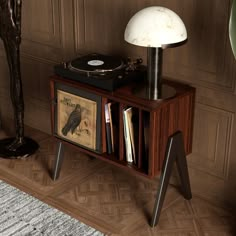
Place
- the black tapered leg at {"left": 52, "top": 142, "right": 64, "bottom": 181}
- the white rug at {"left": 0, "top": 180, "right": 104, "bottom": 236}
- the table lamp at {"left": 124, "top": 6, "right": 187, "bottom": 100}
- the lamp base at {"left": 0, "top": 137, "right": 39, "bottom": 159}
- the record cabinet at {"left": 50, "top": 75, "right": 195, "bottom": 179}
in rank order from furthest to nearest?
the lamp base at {"left": 0, "top": 137, "right": 39, "bottom": 159} < the black tapered leg at {"left": 52, "top": 142, "right": 64, "bottom": 181} < the white rug at {"left": 0, "top": 180, "right": 104, "bottom": 236} < the record cabinet at {"left": 50, "top": 75, "right": 195, "bottom": 179} < the table lamp at {"left": 124, "top": 6, "right": 187, "bottom": 100}

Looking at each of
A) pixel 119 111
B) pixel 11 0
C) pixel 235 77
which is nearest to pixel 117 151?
pixel 119 111

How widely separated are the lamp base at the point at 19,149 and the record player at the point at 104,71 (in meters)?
0.63

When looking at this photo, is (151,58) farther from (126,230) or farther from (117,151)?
(126,230)

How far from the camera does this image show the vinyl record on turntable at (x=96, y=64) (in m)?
1.94

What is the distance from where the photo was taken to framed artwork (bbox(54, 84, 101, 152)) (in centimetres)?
193

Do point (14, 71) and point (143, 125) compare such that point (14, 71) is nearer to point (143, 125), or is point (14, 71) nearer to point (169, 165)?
point (143, 125)

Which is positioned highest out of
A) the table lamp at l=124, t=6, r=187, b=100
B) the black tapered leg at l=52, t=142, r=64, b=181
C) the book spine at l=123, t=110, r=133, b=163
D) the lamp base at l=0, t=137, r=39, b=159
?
the table lamp at l=124, t=6, r=187, b=100

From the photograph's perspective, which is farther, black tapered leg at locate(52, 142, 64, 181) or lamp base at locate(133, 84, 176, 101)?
black tapered leg at locate(52, 142, 64, 181)

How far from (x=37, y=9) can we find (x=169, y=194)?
1.13m

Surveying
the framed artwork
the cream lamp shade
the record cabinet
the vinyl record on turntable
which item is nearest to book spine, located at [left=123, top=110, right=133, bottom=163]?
the record cabinet

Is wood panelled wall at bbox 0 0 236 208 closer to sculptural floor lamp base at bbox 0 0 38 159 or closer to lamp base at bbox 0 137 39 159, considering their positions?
sculptural floor lamp base at bbox 0 0 38 159

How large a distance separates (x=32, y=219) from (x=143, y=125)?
61 centimetres

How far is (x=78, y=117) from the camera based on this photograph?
200 centimetres

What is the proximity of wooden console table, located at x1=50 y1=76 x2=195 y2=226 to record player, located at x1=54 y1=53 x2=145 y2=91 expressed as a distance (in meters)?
0.03
